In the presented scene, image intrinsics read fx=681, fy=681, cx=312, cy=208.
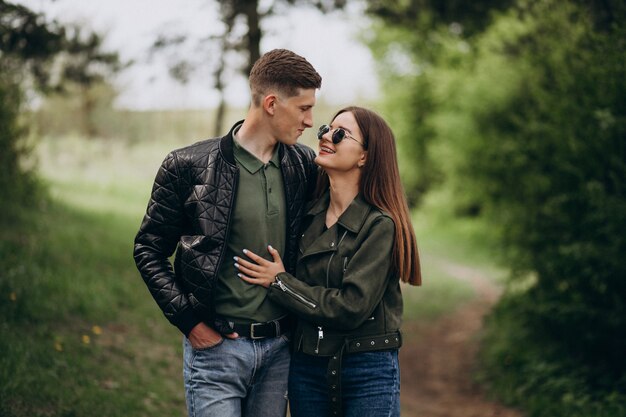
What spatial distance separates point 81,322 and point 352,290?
16.2 feet

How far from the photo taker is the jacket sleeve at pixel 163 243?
310 centimetres

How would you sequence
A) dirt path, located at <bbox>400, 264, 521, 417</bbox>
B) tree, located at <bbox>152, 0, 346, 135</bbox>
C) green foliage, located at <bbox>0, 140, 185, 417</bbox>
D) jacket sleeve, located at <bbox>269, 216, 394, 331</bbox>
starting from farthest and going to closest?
1. tree, located at <bbox>152, 0, 346, 135</bbox>
2. dirt path, located at <bbox>400, 264, 521, 417</bbox>
3. green foliage, located at <bbox>0, 140, 185, 417</bbox>
4. jacket sleeve, located at <bbox>269, 216, 394, 331</bbox>

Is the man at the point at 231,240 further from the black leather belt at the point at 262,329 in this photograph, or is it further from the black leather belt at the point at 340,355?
the black leather belt at the point at 340,355

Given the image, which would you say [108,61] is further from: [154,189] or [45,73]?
[154,189]

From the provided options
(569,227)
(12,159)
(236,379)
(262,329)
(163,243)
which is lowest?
(236,379)

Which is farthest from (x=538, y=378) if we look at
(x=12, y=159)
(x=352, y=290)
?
(x=12, y=159)

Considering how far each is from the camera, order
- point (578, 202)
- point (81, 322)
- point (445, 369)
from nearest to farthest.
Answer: point (81, 322) → point (578, 202) → point (445, 369)

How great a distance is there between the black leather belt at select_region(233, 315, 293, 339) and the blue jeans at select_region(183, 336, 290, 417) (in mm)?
31

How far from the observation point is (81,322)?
718 centimetres

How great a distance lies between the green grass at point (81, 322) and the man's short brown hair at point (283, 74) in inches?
117

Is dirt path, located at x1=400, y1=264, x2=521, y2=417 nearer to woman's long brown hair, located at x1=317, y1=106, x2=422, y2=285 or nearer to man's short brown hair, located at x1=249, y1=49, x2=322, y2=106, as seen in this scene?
woman's long brown hair, located at x1=317, y1=106, x2=422, y2=285

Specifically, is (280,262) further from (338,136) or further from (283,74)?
(283,74)

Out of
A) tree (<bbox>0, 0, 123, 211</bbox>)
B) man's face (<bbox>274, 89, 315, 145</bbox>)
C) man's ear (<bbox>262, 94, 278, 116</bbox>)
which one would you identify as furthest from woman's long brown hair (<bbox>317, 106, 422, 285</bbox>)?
tree (<bbox>0, 0, 123, 211</bbox>)

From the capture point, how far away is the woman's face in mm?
3309
